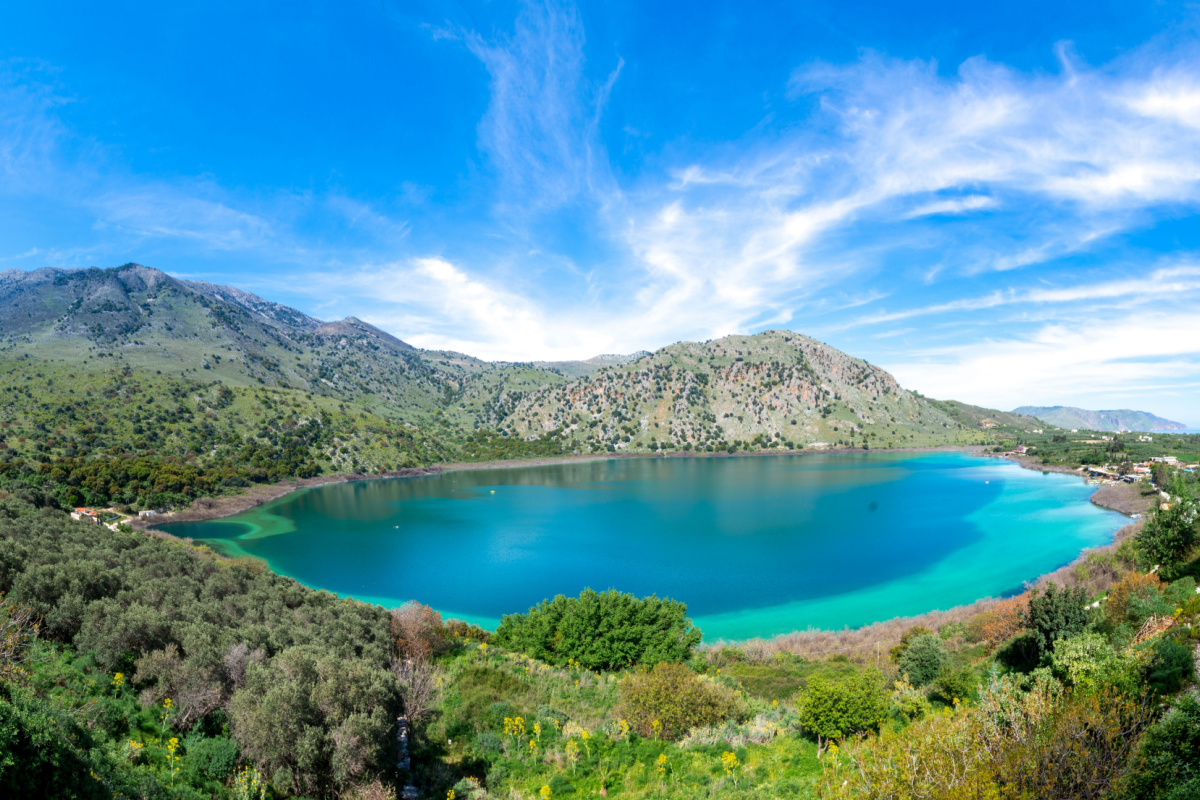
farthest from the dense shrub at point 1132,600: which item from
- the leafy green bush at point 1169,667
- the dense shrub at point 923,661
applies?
the leafy green bush at point 1169,667

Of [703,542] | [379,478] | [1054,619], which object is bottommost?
[379,478]

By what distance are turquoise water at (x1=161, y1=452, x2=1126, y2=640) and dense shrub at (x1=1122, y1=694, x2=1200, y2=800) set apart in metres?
31.6

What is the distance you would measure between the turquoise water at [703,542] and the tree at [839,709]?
22525 mm

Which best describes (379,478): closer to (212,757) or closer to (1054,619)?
(212,757)

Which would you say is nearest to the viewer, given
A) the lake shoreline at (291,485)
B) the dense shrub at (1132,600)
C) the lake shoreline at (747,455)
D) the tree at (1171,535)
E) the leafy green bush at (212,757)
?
the leafy green bush at (212,757)

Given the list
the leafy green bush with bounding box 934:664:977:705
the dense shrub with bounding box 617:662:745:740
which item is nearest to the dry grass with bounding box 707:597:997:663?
the leafy green bush with bounding box 934:664:977:705

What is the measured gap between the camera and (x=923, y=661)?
22203mm

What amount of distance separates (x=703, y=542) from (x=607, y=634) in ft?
135

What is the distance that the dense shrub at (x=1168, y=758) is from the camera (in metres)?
7.54

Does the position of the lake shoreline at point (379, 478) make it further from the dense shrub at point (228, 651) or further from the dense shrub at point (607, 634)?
the dense shrub at point (607, 634)

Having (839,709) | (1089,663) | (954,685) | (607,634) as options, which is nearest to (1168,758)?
(1089,663)

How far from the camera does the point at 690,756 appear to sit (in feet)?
47.7

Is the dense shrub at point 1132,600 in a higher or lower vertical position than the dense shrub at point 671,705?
higher

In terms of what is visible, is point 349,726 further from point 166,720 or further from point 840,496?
point 840,496
